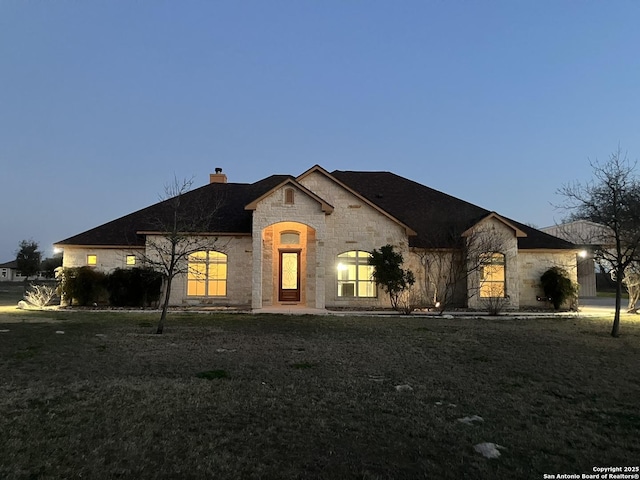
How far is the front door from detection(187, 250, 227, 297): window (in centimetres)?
268

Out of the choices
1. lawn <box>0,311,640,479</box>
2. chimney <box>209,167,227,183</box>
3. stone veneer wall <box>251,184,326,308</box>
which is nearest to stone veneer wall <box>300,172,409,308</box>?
stone veneer wall <box>251,184,326,308</box>

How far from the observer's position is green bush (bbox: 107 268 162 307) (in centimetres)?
1856

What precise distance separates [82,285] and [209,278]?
5292 millimetres

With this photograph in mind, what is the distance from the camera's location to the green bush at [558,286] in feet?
64.0

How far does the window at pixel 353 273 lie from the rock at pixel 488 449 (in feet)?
50.7

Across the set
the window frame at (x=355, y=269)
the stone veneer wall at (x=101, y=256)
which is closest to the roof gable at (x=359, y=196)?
the window frame at (x=355, y=269)

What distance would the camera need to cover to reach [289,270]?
20594mm

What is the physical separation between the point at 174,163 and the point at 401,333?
105660 mm

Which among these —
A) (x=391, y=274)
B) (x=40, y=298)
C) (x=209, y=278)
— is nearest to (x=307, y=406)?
(x=391, y=274)

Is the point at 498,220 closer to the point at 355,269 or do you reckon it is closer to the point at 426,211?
the point at 426,211

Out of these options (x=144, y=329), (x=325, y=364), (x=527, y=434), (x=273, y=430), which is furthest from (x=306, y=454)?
(x=144, y=329)

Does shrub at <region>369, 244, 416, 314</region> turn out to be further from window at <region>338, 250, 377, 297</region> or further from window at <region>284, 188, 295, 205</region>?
window at <region>284, 188, 295, 205</region>

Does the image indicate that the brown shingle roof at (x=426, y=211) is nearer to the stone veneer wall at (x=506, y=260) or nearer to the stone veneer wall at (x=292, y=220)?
the stone veneer wall at (x=506, y=260)

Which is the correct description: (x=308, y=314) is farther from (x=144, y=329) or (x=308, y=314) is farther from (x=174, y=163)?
(x=174, y=163)
